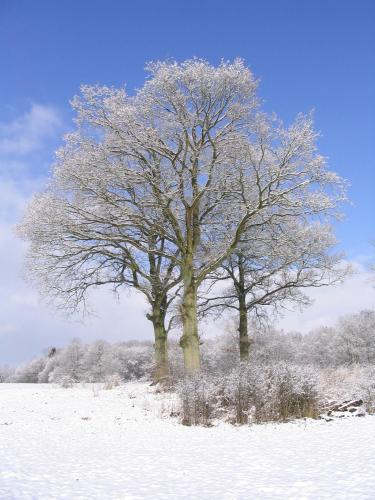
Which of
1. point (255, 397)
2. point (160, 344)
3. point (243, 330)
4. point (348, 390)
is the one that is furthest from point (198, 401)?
point (243, 330)

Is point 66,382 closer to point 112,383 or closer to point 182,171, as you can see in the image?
point 112,383

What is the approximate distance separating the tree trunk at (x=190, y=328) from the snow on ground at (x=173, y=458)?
224cm

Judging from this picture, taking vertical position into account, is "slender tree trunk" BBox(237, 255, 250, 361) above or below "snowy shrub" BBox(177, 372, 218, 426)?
above

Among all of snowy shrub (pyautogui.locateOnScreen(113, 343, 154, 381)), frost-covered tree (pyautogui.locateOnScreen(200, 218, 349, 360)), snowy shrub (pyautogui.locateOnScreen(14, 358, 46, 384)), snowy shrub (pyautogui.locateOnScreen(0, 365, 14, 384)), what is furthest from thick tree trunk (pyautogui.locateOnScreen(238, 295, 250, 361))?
snowy shrub (pyautogui.locateOnScreen(0, 365, 14, 384))

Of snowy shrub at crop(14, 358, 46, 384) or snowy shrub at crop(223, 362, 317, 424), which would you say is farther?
snowy shrub at crop(14, 358, 46, 384)

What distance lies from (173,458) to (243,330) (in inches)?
613

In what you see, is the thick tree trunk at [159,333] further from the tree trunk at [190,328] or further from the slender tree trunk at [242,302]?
the tree trunk at [190,328]

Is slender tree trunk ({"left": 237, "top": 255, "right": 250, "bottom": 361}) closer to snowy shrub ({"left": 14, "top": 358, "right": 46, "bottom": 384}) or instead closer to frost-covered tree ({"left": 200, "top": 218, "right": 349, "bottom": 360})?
frost-covered tree ({"left": 200, "top": 218, "right": 349, "bottom": 360})

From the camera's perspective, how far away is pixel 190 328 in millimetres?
15734

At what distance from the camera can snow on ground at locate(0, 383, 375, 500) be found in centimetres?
535

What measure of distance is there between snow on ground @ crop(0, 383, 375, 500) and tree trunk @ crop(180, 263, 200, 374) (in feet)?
7.34

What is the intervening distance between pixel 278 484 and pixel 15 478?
11.4 feet

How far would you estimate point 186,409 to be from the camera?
1190cm

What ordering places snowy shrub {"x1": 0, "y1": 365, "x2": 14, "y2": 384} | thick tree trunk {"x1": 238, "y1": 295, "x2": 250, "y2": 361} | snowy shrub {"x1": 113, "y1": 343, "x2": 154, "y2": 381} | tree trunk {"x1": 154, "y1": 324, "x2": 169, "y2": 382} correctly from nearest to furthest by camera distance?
1. tree trunk {"x1": 154, "y1": 324, "x2": 169, "y2": 382}
2. thick tree trunk {"x1": 238, "y1": 295, "x2": 250, "y2": 361}
3. snowy shrub {"x1": 113, "y1": 343, "x2": 154, "y2": 381}
4. snowy shrub {"x1": 0, "y1": 365, "x2": 14, "y2": 384}
